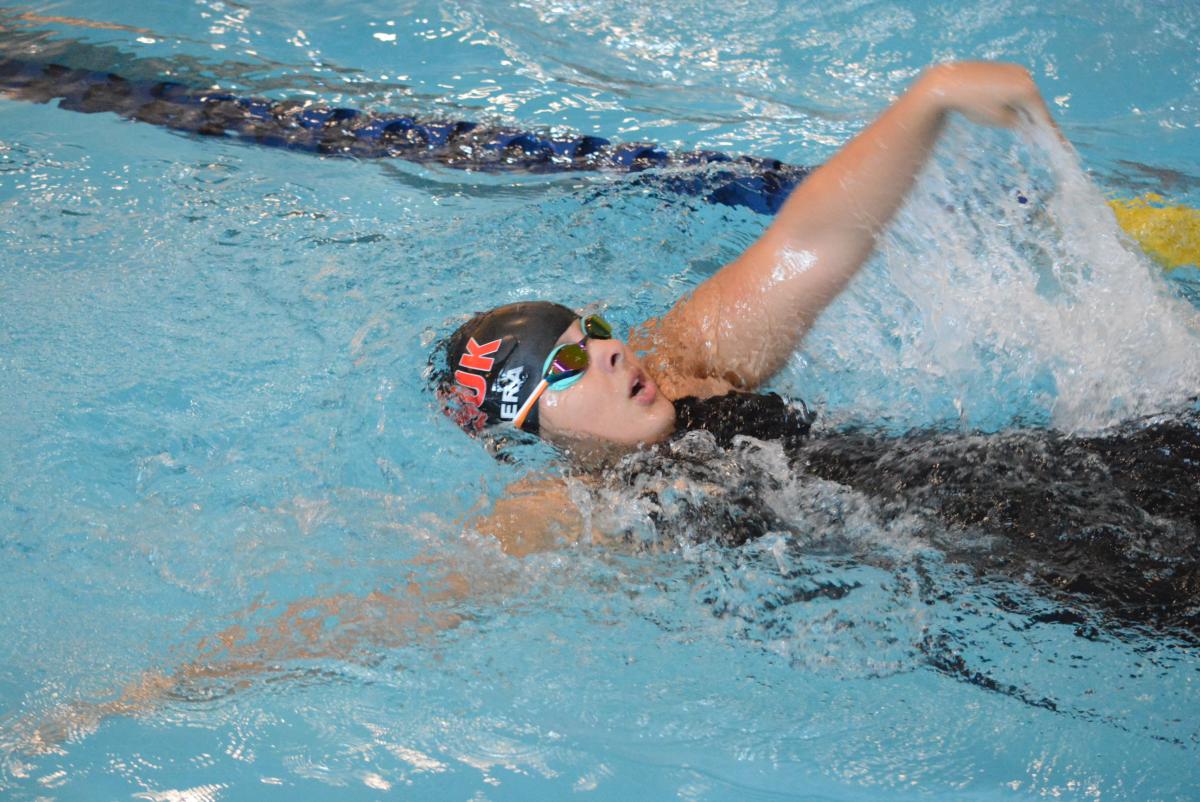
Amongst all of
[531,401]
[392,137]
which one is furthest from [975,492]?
[392,137]

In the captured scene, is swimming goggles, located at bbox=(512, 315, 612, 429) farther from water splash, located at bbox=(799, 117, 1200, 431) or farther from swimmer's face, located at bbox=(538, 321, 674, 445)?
water splash, located at bbox=(799, 117, 1200, 431)

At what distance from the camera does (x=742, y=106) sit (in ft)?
15.8

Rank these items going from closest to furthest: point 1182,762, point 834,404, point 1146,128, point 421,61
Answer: point 1182,762, point 834,404, point 1146,128, point 421,61

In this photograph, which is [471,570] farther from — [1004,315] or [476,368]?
[1004,315]

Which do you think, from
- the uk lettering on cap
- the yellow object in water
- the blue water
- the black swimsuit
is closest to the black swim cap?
the uk lettering on cap

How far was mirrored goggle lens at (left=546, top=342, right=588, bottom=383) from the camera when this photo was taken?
7.87 feet

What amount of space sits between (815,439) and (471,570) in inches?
32.4

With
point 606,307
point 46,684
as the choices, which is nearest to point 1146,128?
point 606,307

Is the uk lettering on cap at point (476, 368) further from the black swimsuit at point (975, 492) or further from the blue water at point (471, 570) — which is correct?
the black swimsuit at point (975, 492)

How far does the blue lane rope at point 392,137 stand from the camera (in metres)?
4.00

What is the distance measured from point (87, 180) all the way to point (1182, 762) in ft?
13.4

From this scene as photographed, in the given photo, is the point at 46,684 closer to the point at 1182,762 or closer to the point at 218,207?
the point at 218,207

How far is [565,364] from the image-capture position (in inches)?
94.4

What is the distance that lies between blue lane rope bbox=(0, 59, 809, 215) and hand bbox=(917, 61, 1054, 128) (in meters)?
1.87
